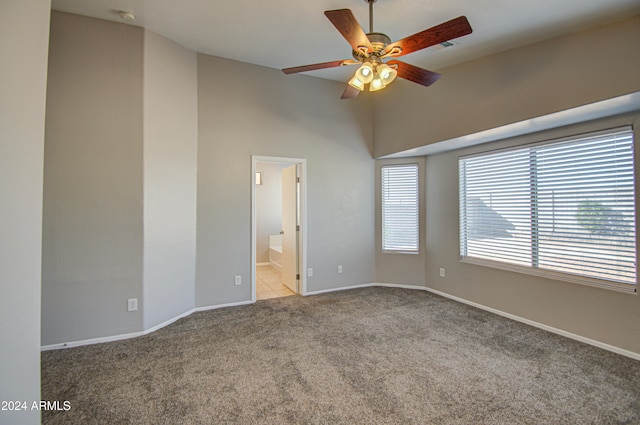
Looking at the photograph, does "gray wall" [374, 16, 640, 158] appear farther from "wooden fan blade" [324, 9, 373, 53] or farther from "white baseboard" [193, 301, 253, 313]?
"white baseboard" [193, 301, 253, 313]

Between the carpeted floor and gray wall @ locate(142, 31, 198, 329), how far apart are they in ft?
1.40

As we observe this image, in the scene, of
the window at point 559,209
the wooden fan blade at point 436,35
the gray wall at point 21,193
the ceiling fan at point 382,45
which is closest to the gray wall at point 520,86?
the window at point 559,209

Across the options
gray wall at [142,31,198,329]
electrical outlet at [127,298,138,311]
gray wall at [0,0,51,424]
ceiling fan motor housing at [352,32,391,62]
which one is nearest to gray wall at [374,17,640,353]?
ceiling fan motor housing at [352,32,391,62]

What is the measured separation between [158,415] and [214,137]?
3.10m

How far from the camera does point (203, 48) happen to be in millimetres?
3740

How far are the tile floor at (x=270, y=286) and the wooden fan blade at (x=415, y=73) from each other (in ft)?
11.3

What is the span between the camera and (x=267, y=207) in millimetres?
7363

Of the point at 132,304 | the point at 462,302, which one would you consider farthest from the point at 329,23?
the point at 462,302

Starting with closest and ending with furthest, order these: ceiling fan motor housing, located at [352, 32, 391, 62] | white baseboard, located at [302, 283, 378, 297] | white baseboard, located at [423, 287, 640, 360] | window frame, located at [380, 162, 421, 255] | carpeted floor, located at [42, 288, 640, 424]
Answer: carpeted floor, located at [42, 288, 640, 424] < ceiling fan motor housing, located at [352, 32, 391, 62] < white baseboard, located at [423, 287, 640, 360] < white baseboard, located at [302, 283, 378, 297] < window frame, located at [380, 162, 421, 255]

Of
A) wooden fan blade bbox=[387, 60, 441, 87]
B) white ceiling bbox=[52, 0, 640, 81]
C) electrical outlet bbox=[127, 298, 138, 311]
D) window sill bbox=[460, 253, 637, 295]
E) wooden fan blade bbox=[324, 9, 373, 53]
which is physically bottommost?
electrical outlet bbox=[127, 298, 138, 311]

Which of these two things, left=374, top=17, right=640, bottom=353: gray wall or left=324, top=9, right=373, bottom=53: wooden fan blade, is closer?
left=324, top=9, right=373, bottom=53: wooden fan blade

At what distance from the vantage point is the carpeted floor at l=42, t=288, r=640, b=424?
1980mm

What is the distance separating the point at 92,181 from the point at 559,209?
491cm

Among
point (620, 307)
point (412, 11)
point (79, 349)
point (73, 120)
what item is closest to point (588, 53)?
point (412, 11)
